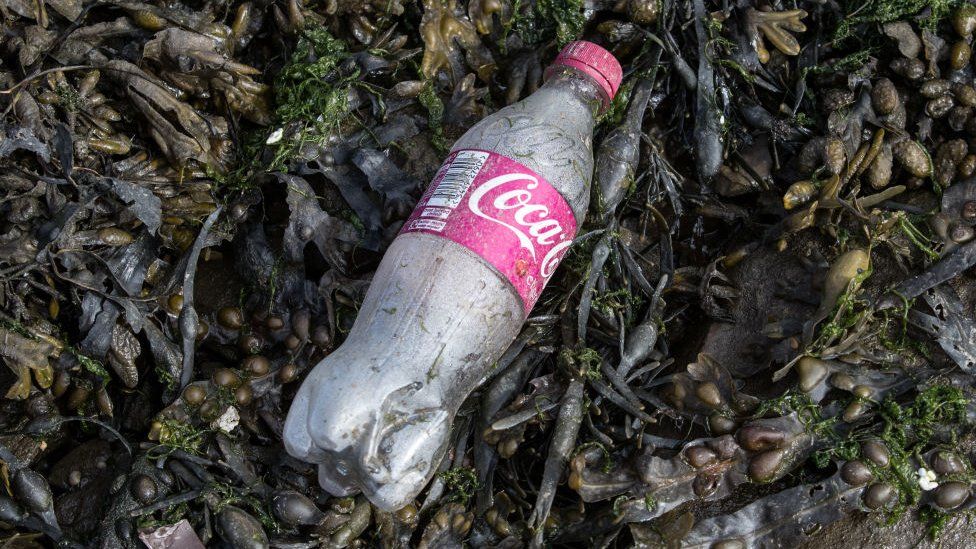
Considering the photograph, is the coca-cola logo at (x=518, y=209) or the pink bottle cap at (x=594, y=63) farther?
the pink bottle cap at (x=594, y=63)

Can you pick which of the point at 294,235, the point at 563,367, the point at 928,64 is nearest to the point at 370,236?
the point at 294,235

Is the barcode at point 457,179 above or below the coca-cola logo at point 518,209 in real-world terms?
above

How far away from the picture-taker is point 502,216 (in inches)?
83.3

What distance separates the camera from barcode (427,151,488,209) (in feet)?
7.13

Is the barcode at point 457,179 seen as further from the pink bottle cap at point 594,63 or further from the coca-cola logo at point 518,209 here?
the pink bottle cap at point 594,63

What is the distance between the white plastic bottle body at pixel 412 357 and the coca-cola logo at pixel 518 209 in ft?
0.35

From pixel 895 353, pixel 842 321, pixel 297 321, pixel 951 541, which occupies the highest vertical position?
pixel 297 321

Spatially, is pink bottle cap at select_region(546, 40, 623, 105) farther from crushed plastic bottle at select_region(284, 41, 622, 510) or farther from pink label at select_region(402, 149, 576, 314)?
pink label at select_region(402, 149, 576, 314)

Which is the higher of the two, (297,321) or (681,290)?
(297,321)

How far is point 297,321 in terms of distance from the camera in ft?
8.16

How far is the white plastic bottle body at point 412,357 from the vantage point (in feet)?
6.67

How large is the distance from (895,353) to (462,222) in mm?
1454

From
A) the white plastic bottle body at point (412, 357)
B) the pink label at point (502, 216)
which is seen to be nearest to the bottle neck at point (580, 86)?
the white plastic bottle body at point (412, 357)

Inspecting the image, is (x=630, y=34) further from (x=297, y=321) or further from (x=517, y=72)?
(x=297, y=321)
